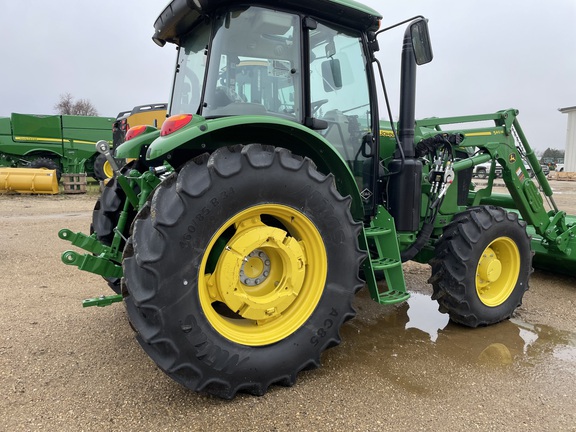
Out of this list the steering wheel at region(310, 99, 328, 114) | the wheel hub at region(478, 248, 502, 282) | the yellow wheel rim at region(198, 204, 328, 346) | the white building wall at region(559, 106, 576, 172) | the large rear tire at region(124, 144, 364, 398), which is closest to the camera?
the large rear tire at region(124, 144, 364, 398)

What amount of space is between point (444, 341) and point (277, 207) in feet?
6.05

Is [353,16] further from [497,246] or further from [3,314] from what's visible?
[3,314]

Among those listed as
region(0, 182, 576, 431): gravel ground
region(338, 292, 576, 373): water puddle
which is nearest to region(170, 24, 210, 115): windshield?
region(0, 182, 576, 431): gravel ground

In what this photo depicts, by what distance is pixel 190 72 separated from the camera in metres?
3.24

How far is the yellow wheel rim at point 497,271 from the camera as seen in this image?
3.62 metres

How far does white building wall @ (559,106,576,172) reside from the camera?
116ft

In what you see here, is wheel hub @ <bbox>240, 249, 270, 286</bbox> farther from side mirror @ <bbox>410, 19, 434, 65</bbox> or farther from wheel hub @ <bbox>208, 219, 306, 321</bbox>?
side mirror @ <bbox>410, 19, 434, 65</bbox>

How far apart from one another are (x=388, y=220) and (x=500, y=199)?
292 cm

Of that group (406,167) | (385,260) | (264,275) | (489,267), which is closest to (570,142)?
(489,267)

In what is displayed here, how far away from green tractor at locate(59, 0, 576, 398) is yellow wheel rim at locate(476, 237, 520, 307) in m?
0.01

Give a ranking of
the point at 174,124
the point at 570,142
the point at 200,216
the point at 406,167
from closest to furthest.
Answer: the point at 200,216
the point at 174,124
the point at 406,167
the point at 570,142

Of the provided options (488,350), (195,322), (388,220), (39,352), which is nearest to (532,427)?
→ (488,350)

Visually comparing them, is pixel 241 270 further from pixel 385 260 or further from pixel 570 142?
pixel 570 142

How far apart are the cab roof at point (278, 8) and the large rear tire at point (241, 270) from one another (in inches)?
39.9
